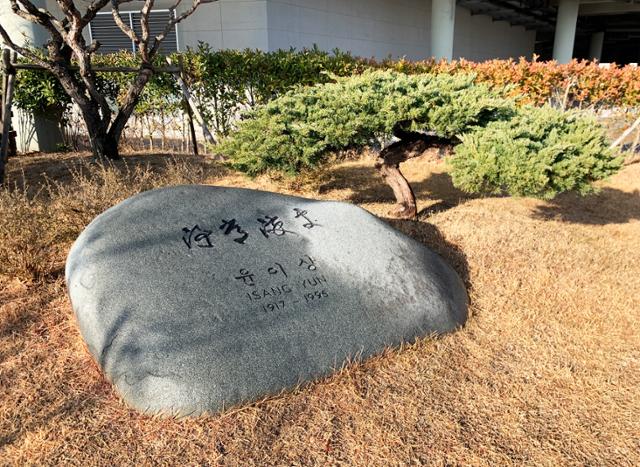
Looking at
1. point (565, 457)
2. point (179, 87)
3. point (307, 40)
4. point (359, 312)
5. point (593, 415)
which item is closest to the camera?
point (565, 457)

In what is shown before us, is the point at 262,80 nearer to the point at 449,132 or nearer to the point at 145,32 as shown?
the point at 145,32

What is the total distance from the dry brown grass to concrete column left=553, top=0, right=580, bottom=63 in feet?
49.1

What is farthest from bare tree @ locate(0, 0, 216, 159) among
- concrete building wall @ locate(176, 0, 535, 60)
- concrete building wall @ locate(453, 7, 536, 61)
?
concrete building wall @ locate(453, 7, 536, 61)

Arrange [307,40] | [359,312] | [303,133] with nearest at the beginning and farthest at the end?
[359,312], [303,133], [307,40]

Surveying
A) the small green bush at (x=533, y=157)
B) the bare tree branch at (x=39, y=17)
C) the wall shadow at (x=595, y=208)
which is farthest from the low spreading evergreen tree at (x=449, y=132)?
the bare tree branch at (x=39, y=17)

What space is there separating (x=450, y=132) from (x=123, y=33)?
8.84m

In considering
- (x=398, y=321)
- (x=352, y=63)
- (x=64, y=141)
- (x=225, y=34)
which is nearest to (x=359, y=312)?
(x=398, y=321)

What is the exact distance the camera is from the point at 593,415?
2699mm

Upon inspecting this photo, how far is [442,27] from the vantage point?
43.2 feet

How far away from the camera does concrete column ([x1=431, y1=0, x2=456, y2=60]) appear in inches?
517

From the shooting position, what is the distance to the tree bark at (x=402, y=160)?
4.95 m

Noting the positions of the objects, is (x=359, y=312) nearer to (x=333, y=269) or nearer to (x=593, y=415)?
(x=333, y=269)

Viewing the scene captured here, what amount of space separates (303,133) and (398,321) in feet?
6.18

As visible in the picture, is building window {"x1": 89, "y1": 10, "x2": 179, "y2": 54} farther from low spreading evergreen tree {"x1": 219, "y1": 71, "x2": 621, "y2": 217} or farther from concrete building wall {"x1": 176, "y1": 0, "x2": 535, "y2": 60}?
low spreading evergreen tree {"x1": 219, "y1": 71, "x2": 621, "y2": 217}
